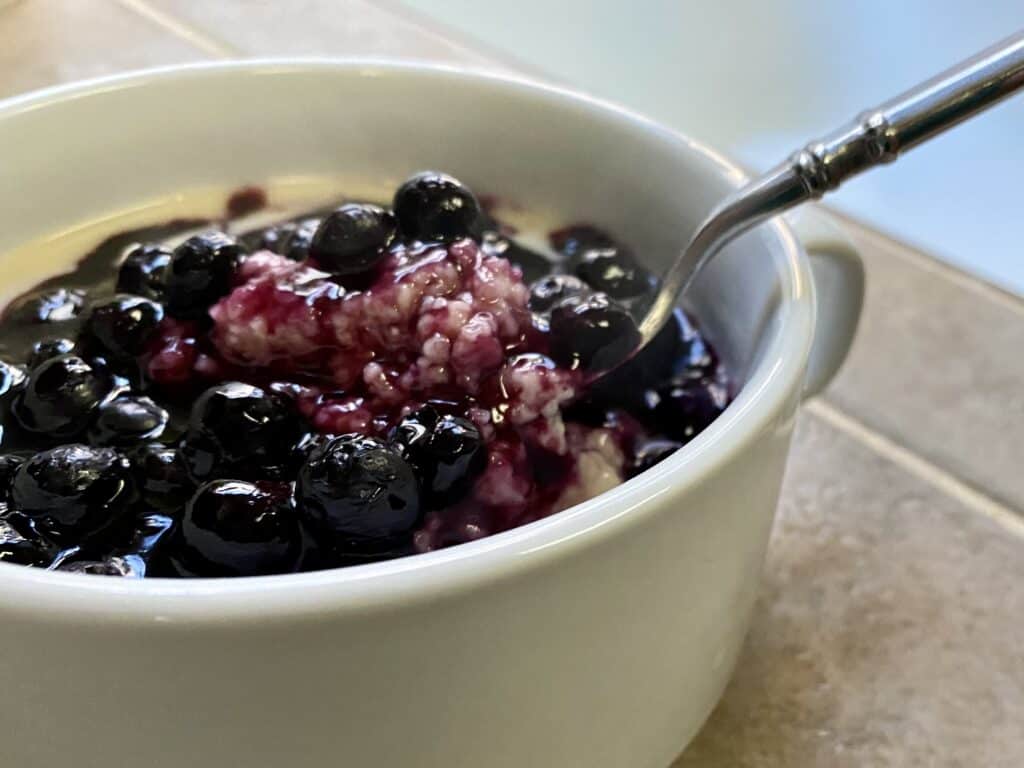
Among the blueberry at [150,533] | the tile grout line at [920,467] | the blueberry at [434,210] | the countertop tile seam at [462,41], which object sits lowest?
the tile grout line at [920,467]

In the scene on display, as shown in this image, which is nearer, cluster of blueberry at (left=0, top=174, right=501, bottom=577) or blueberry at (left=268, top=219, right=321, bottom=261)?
cluster of blueberry at (left=0, top=174, right=501, bottom=577)

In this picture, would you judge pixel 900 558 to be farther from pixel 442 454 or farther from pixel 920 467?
pixel 442 454

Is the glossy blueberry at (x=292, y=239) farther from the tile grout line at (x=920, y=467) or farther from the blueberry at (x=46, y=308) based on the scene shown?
the tile grout line at (x=920, y=467)

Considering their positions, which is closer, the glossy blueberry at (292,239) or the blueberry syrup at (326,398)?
the blueberry syrup at (326,398)

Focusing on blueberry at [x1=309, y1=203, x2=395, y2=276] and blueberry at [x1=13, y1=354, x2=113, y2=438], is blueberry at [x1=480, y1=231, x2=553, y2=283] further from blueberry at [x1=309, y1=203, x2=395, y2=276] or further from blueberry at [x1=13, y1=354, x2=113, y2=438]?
blueberry at [x1=13, y1=354, x2=113, y2=438]

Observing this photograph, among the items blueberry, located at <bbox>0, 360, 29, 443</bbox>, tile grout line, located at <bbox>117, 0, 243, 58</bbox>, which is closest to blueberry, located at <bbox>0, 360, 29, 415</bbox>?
blueberry, located at <bbox>0, 360, 29, 443</bbox>

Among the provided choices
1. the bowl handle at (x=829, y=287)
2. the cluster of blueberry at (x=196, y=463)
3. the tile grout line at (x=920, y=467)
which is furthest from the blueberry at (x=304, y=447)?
the tile grout line at (x=920, y=467)
